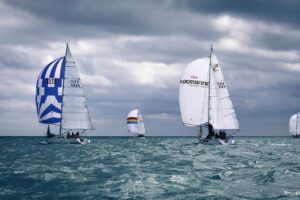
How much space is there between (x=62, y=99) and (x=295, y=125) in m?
94.9

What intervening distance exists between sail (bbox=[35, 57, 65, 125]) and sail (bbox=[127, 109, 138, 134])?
191 feet

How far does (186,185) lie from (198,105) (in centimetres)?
3972

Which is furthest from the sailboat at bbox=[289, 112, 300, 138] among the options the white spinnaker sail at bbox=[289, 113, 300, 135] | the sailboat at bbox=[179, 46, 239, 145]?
the sailboat at bbox=[179, 46, 239, 145]

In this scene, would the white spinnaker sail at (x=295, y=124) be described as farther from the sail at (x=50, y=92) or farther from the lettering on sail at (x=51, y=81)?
the lettering on sail at (x=51, y=81)

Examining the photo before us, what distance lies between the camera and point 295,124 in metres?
132

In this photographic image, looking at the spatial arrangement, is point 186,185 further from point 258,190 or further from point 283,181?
point 283,181

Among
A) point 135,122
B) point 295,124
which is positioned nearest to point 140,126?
point 135,122

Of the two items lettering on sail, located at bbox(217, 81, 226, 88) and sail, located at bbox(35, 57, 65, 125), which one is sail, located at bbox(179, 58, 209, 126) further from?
sail, located at bbox(35, 57, 65, 125)

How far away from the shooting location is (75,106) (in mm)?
58469

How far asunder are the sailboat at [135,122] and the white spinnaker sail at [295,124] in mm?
Answer: 50654

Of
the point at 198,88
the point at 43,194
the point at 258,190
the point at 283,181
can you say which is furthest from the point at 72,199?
the point at 198,88

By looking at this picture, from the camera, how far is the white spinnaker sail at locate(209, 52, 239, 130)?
5544 cm


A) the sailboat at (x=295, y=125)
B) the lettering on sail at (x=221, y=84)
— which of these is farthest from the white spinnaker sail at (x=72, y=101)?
the sailboat at (x=295, y=125)

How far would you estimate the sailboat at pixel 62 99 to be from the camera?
2281 inches
